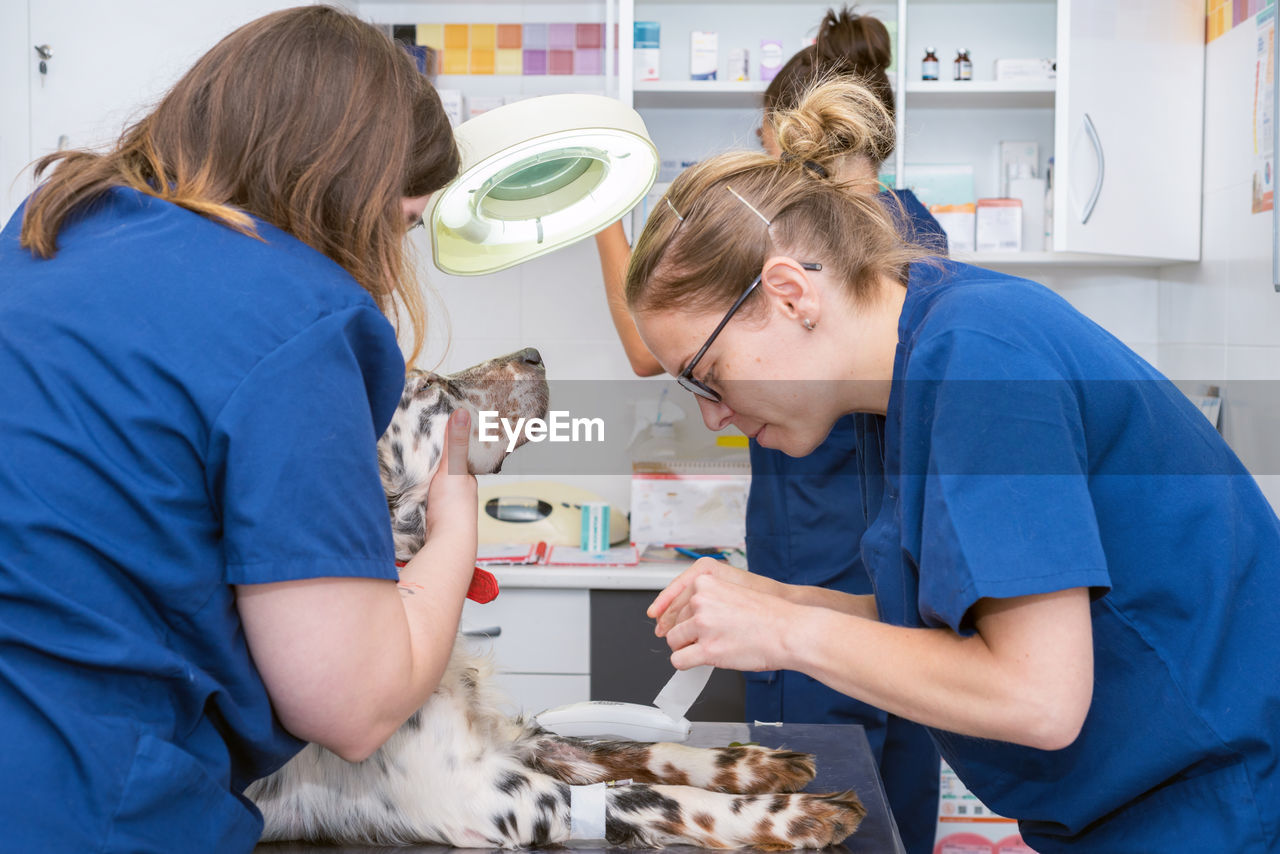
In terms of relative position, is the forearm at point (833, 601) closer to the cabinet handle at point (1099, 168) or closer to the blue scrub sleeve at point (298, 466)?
the blue scrub sleeve at point (298, 466)

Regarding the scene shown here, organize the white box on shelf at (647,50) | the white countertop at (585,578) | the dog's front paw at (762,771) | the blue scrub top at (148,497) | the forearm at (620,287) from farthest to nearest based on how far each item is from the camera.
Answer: the white box on shelf at (647,50) → the white countertop at (585,578) → the forearm at (620,287) → the dog's front paw at (762,771) → the blue scrub top at (148,497)

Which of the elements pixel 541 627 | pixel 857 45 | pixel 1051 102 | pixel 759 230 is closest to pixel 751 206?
pixel 759 230

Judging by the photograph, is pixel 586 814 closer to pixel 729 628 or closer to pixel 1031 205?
pixel 729 628

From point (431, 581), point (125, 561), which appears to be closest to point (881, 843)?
point (431, 581)

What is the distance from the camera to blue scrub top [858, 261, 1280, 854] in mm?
835

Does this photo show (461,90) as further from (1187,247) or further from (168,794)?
(168,794)

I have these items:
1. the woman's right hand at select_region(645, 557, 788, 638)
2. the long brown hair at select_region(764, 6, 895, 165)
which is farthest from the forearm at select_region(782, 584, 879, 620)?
the long brown hair at select_region(764, 6, 895, 165)

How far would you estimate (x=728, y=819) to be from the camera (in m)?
1.08

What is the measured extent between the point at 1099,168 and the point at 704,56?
1.08 m

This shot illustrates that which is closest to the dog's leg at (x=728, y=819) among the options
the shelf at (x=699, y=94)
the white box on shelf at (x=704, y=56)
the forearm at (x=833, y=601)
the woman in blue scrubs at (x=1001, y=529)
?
the woman in blue scrubs at (x=1001, y=529)

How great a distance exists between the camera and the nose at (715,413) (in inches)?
48.0

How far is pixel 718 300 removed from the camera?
1104 mm

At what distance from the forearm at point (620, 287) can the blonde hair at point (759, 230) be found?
1188 millimetres

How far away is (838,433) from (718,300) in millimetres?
905
